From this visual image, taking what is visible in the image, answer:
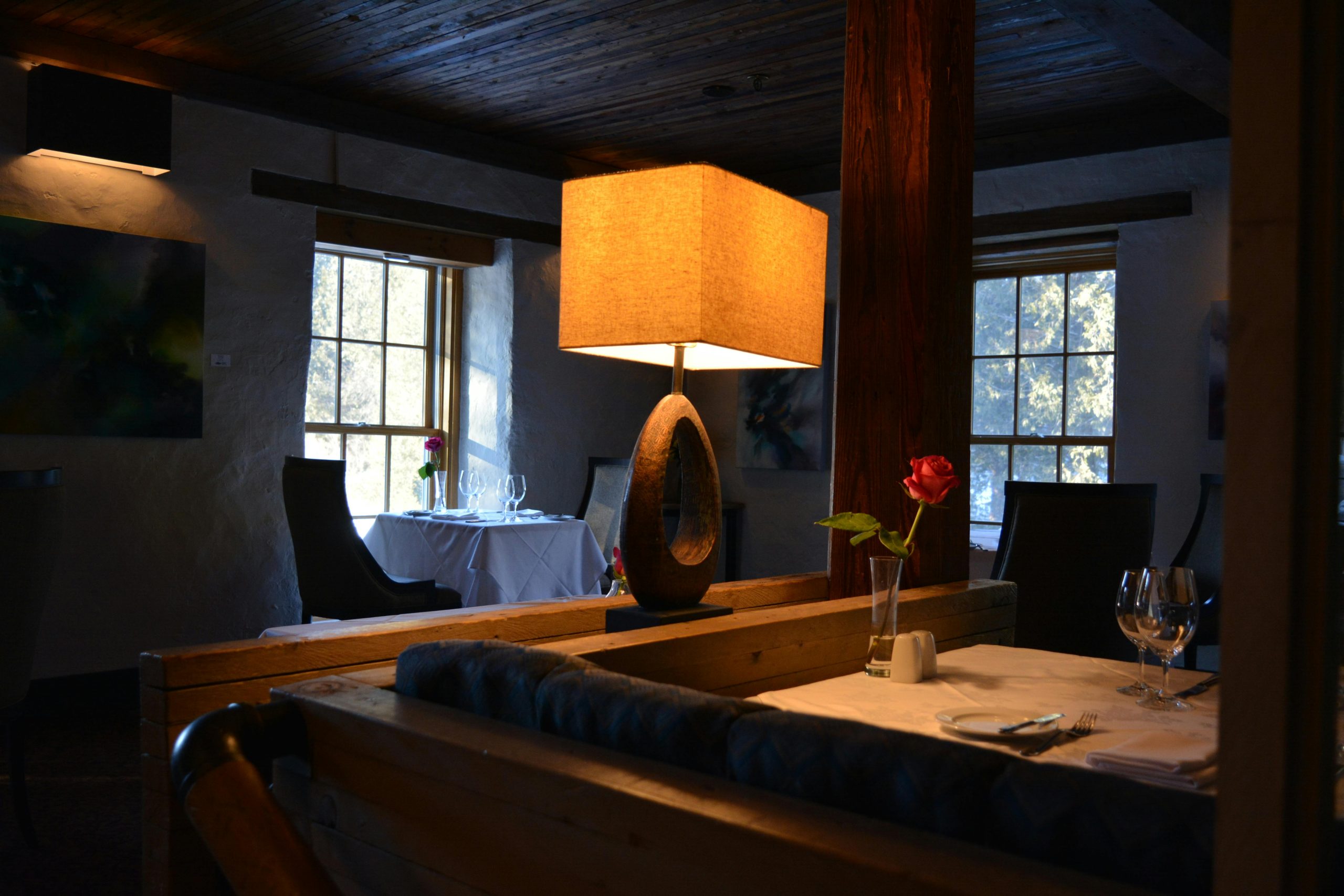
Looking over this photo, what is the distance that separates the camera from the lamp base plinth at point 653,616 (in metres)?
1.60

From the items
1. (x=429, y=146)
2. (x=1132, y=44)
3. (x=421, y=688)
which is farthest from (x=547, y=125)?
(x=421, y=688)

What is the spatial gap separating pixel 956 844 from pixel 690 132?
5.28 m

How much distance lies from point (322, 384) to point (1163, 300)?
4.34 meters

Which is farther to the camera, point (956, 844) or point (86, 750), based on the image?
point (86, 750)

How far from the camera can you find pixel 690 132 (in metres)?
5.60

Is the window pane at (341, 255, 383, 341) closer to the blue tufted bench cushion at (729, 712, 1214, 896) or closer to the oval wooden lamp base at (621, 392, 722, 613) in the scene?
the oval wooden lamp base at (621, 392, 722, 613)

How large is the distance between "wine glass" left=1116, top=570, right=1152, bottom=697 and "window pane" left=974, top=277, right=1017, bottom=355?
14.0 ft

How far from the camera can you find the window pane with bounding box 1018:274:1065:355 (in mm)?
5582

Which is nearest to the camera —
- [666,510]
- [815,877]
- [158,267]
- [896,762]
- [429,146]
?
[815,877]

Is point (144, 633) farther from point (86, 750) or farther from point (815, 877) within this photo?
point (815, 877)

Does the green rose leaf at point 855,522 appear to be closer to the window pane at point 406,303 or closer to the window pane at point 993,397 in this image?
the window pane at point 993,397

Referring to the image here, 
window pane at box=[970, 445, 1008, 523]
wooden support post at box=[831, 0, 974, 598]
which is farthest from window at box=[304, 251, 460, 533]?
wooden support post at box=[831, 0, 974, 598]

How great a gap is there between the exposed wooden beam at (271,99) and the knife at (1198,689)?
9.25 feet

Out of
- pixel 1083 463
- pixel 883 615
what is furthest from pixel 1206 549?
pixel 883 615
